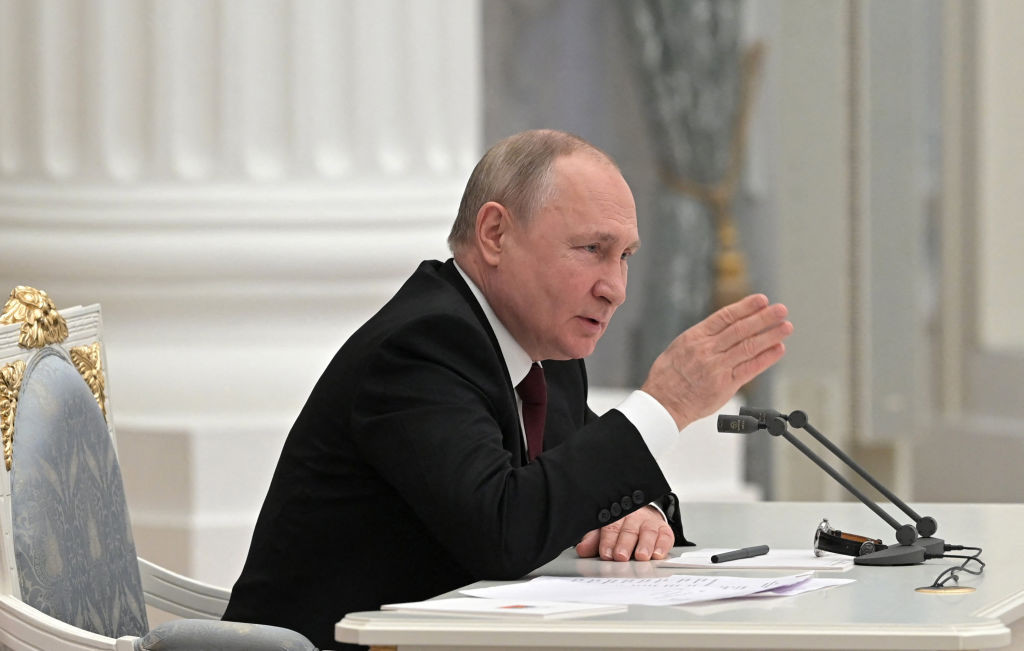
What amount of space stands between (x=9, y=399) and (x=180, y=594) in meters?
0.48

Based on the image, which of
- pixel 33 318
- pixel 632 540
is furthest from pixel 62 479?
pixel 632 540

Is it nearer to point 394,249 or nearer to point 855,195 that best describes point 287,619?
point 394,249

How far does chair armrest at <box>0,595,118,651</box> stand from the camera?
6.05 feet

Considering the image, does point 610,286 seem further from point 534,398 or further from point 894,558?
point 894,558

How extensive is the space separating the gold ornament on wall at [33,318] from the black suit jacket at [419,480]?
400 mm

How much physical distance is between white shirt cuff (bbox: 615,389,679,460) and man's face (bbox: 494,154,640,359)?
0.61ft

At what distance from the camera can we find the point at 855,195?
7219 mm

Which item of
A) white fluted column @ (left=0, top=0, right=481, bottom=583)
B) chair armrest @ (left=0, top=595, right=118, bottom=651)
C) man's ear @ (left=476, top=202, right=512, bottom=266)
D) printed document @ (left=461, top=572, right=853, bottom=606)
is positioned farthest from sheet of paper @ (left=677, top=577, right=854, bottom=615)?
white fluted column @ (left=0, top=0, right=481, bottom=583)

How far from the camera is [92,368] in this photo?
7.41ft

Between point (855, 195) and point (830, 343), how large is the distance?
0.71 m

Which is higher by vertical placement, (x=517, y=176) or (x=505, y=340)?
(x=517, y=176)

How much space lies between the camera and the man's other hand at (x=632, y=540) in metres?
2.01

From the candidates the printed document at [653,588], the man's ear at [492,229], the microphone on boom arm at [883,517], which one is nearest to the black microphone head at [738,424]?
the microphone on boom arm at [883,517]

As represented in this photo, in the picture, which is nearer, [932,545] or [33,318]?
[932,545]
